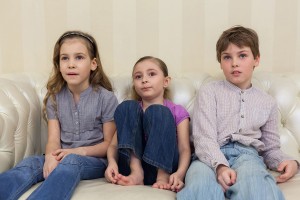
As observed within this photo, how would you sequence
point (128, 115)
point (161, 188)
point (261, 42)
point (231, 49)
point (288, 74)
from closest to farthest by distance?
point (161, 188) < point (128, 115) < point (231, 49) < point (288, 74) < point (261, 42)

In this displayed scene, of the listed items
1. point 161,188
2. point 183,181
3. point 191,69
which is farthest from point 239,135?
point 191,69

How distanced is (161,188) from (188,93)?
0.58m

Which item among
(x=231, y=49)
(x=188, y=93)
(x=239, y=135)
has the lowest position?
(x=239, y=135)

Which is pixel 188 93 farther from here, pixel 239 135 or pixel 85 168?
pixel 85 168

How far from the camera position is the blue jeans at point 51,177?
1203 mm

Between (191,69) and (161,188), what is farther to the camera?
(191,69)

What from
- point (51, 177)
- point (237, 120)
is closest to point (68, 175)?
point (51, 177)

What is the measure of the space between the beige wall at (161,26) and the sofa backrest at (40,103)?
26 centimetres

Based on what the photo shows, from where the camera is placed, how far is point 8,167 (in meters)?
1.51

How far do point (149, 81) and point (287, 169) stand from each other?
2.26ft

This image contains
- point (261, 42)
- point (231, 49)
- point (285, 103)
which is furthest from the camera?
point (261, 42)

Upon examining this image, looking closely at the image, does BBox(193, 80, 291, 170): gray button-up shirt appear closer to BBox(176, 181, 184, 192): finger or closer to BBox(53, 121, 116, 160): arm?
BBox(176, 181, 184, 192): finger

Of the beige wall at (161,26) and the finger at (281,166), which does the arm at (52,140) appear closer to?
the beige wall at (161,26)

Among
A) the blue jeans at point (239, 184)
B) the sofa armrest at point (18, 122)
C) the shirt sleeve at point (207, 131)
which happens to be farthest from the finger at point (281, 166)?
the sofa armrest at point (18, 122)
